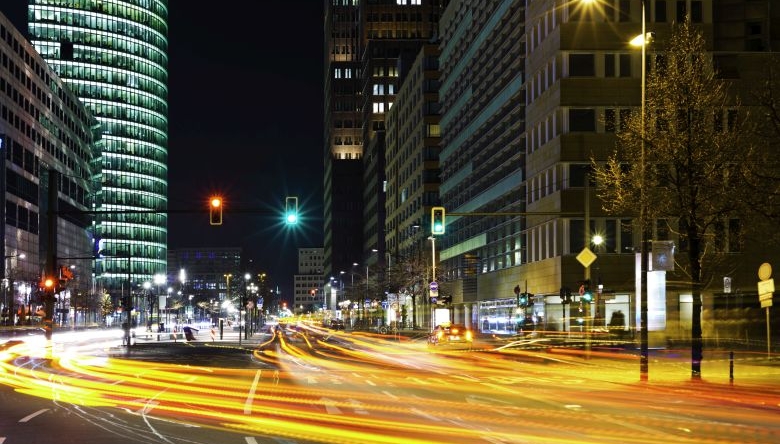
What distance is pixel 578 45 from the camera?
66.8m

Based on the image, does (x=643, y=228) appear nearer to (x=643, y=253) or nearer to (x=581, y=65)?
(x=643, y=253)

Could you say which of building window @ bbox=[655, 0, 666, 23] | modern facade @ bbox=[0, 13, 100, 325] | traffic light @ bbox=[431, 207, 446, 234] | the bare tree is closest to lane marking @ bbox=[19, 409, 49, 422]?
the bare tree

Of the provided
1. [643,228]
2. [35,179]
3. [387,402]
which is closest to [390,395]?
[387,402]

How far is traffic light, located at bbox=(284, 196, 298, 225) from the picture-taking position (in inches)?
1346

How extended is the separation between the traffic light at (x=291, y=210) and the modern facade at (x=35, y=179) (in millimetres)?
72555

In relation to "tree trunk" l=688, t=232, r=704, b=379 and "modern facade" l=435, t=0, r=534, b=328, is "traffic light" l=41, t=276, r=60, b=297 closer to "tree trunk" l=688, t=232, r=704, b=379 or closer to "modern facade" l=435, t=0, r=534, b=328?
"tree trunk" l=688, t=232, r=704, b=379

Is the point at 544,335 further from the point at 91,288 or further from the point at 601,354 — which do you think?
the point at 91,288

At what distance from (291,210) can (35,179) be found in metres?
115

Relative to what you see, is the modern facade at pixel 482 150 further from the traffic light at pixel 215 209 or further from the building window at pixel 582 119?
the traffic light at pixel 215 209

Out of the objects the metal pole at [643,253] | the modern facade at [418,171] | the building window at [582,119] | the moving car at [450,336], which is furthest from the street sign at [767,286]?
the modern facade at [418,171]

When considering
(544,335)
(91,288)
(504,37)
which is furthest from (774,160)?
(91,288)

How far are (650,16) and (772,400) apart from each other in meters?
48.0

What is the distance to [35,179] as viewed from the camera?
138875mm

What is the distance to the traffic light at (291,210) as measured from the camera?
34188mm
